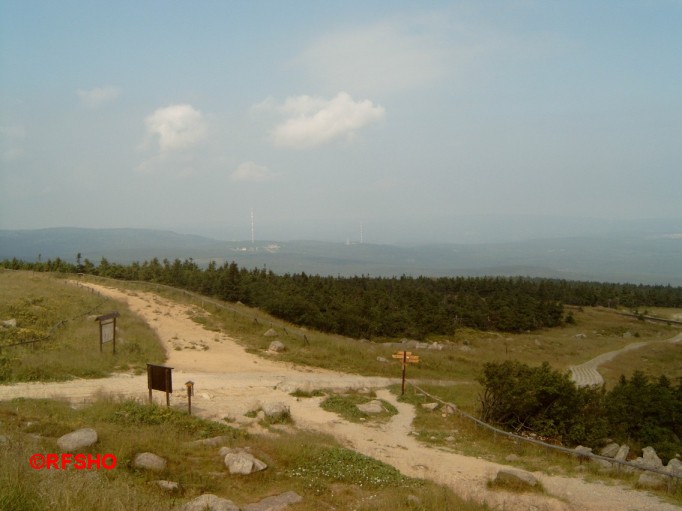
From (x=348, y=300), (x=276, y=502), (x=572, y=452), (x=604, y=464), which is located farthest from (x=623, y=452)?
(x=348, y=300)

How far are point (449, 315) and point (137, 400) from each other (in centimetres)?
4340

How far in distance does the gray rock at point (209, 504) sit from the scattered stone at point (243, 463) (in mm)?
1593

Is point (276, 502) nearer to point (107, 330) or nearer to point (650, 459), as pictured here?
point (650, 459)

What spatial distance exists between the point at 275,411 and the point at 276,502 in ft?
20.6

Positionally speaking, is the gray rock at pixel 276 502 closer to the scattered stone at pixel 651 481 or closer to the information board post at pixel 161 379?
the information board post at pixel 161 379

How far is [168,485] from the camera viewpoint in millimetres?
7520

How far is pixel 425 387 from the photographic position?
72.1ft

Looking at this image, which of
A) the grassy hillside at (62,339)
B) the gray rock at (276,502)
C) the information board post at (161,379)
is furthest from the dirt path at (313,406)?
the gray rock at (276,502)

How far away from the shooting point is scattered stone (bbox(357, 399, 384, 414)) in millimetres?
16641

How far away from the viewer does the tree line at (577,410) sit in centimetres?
1504

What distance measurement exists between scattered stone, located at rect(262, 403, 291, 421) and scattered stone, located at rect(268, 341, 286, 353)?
1072cm

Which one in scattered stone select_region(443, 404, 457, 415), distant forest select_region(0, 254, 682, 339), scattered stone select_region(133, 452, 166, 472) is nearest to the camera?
scattered stone select_region(133, 452, 166, 472)

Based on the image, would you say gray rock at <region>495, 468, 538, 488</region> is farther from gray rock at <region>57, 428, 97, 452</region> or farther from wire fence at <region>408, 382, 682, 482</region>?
gray rock at <region>57, 428, 97, 452</region>

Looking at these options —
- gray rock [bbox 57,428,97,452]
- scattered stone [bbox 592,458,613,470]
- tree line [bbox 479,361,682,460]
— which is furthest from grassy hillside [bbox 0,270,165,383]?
scattered stone [bbox 592,458,613,470]
